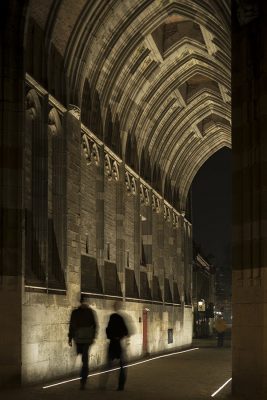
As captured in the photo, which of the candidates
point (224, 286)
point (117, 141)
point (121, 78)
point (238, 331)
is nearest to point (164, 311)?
point (117, 141)

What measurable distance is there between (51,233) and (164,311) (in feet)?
52.4

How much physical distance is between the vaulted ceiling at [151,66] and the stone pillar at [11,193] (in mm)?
2713

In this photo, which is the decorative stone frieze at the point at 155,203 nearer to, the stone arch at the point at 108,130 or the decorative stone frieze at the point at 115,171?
the decorative stone frieze at the point at 115,171

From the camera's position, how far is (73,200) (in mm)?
21938

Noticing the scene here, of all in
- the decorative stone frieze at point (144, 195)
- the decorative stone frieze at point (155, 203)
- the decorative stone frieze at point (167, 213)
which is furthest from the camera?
the decorative stone frieze at point (167, 213)

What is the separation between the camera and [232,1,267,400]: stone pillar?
13820 millimetres

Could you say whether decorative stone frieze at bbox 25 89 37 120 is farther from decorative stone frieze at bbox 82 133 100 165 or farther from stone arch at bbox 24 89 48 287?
decorative stone frieze at bbox 82 133 100 165

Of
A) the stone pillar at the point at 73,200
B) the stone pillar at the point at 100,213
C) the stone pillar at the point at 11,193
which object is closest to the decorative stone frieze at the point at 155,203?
the stone pillar at the point at 100,213

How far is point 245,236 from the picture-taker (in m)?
14.4

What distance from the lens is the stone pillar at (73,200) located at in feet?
69.7

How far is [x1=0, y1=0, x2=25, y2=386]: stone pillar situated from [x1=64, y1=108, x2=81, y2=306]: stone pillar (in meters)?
4.12

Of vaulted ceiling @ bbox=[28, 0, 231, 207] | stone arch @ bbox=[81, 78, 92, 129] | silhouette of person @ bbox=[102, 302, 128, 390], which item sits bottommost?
silhouette of person @ bbox=[102, 302, 128, 390]

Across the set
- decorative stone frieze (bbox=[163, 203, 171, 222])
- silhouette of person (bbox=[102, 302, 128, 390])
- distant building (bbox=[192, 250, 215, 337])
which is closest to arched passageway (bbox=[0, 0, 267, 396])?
decorative stone frieze (bbox=[163, 203, 171, 222])

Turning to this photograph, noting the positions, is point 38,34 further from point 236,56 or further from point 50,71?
point 236,56
